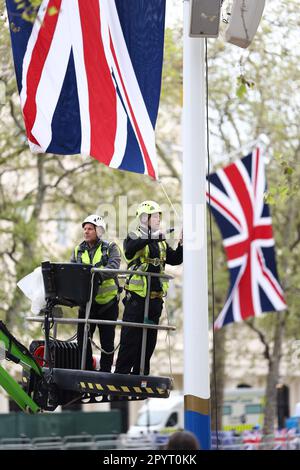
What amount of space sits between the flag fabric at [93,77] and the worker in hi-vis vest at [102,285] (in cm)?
114

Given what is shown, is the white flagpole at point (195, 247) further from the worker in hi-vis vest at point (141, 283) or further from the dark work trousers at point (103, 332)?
the dark work trousers at point (103, 332)

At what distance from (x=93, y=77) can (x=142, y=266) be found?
1743 mm

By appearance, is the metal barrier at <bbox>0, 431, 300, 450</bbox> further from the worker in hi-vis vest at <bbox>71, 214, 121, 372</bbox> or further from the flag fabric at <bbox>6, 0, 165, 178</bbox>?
the flag fabric at <bbox>6, 0, 165, 178</bbox>

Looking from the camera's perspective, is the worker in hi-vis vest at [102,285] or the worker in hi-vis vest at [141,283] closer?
the worker in hi-vis vest at [141,283]

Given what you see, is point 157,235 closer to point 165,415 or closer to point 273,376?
point 273,376

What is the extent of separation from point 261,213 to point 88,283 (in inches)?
498

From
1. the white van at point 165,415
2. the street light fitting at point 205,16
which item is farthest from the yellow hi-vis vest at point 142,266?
the white van at point 165,415

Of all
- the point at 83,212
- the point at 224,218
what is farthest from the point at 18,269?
the point at 224,218

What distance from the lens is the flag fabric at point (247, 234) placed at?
2203 centimetres

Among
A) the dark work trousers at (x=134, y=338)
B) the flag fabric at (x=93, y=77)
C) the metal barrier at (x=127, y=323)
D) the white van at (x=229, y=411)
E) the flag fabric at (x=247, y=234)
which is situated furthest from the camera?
the white van at (x=229, y=411)

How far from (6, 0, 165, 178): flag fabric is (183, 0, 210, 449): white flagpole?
1.92 ft

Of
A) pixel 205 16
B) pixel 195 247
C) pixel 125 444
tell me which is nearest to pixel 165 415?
pixel 125 444

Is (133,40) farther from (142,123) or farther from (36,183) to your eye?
(36,183)

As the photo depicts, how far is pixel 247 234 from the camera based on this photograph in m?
22.4
